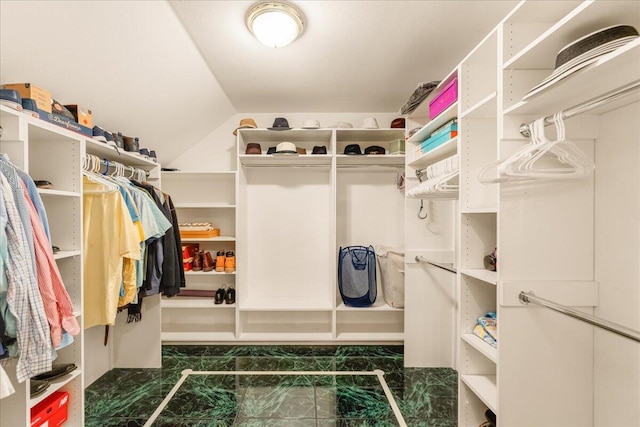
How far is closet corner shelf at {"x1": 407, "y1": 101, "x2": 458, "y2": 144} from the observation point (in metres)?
1.61

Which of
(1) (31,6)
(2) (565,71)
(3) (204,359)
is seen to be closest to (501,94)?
(2) (565,71)

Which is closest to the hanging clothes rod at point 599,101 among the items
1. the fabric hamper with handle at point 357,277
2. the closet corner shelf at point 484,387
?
the closet corner shelf at point 484,387

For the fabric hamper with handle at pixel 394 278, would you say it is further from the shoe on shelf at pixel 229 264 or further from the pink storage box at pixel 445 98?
the shoe on shelf at pixel 229 264

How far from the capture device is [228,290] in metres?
2.78

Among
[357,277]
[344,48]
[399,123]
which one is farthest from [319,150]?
[357,277]

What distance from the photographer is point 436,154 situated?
1937mm

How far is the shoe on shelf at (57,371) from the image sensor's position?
54.7 inches

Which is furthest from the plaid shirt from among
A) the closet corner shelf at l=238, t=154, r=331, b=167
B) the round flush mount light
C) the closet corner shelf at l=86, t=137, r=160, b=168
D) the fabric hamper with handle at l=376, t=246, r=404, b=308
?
the fabric hamper with handle at l=376, t=246, r=404, b=308

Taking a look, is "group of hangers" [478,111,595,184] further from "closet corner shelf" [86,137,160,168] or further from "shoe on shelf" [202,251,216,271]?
"shoe on shelf" [202,251,216,271]

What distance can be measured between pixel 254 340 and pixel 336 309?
86cm

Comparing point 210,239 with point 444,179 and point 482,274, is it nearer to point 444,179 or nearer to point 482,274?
point 444,179

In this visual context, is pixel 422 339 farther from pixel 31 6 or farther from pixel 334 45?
pixel 31 6

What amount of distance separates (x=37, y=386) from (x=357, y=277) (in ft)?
7.08

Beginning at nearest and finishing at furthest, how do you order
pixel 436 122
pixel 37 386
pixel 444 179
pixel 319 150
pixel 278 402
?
1. pixel 37 386
2. pixel 444 179
3. pixel 436 122
4. pixel 278 402
5. pixel 319 150
